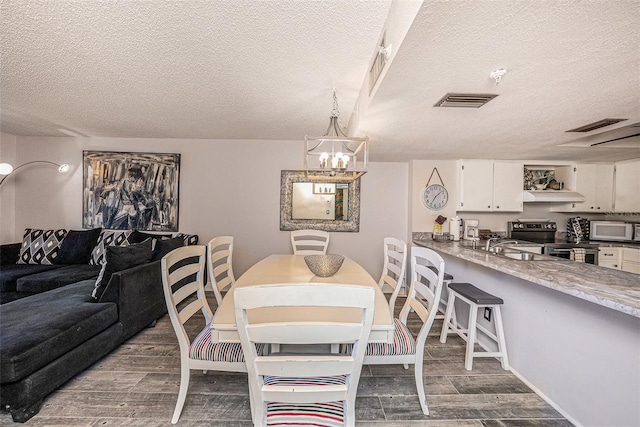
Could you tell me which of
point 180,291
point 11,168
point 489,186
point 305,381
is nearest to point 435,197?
point 489,186

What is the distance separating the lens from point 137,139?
3.98 m

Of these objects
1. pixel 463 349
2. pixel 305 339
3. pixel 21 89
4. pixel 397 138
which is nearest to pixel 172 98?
pixel 21 89

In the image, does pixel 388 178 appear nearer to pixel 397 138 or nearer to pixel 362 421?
pixel 397 138

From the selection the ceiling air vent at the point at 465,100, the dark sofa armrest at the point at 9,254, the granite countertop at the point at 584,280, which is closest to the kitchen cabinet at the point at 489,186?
the granite countertop at the point at 584,280

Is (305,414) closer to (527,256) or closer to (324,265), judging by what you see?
(324,265)

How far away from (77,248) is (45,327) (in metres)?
2.21

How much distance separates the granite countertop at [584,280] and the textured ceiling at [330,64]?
115cm

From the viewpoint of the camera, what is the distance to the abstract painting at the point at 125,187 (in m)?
3.93

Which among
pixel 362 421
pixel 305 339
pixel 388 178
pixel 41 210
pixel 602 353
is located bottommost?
pixel 362 421

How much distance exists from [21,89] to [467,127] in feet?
13.5

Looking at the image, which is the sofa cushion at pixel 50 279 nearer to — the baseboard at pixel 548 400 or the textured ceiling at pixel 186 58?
the textured ceiling at pixel 186 58

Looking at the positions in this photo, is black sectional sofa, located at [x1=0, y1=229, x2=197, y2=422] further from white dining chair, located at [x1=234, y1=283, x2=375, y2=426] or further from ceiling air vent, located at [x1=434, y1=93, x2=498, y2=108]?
ceiling air vent, located at [x1=434, y1=93, x2=498, y2=108]

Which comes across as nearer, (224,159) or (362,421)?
(362,421)

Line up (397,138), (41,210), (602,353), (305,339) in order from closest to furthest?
(305,339) < (602,353) < (397,138) < (41,210)
